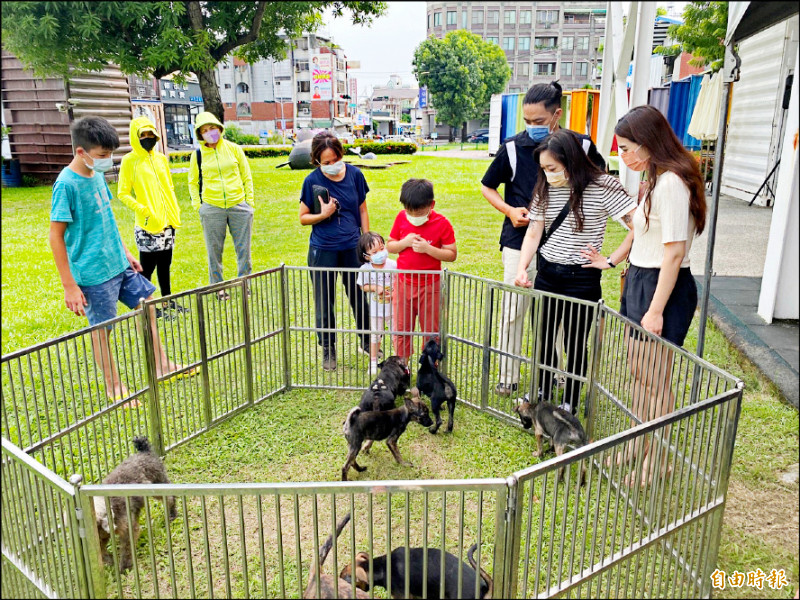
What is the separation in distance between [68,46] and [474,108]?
43683 millimetres

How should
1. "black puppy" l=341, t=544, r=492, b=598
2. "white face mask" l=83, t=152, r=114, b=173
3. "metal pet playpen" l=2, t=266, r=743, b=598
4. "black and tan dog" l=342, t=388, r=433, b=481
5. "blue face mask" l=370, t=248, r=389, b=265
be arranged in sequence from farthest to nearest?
1. "blue face mask" l=370, t=248, r=389, b=265
2. "white face mask" l=83, t=152, r=114, b=173
3. "black and tan dog" l=342, t=388, r=433, b=481
4. "black puppy" l=341, t=544, r=492, b=598
5. "metal pet playpen" l=2, t=266, r=743, b=598

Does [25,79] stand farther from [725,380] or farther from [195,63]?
[725,380]

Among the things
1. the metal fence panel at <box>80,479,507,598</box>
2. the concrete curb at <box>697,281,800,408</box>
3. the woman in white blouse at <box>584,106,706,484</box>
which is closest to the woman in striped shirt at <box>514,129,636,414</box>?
the woman in white blouse at <box>584,106,706,484</box>

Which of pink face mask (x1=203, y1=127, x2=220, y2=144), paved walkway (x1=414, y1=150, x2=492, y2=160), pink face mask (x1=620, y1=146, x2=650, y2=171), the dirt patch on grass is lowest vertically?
the dirt patch on grass

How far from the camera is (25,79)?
16062 millimetres

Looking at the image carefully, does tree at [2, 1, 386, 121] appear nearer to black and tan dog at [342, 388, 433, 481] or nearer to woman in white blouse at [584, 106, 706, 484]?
woman in white blouse at [584, 106, 706, 484]

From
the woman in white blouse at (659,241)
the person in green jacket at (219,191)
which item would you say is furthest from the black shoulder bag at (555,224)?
the person in green jacket at (219,191)

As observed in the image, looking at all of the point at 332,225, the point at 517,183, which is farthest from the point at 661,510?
the point at 332,225

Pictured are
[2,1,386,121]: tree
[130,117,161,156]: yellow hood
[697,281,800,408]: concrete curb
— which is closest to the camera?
[697,281,800,408]: concrete curb

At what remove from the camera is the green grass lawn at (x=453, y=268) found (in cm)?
297

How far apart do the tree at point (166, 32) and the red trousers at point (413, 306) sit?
468 centimetres

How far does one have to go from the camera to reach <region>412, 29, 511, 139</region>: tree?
45.9 meters

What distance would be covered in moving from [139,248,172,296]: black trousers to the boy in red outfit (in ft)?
8.84

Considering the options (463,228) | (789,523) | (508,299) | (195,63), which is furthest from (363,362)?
(195,63)
